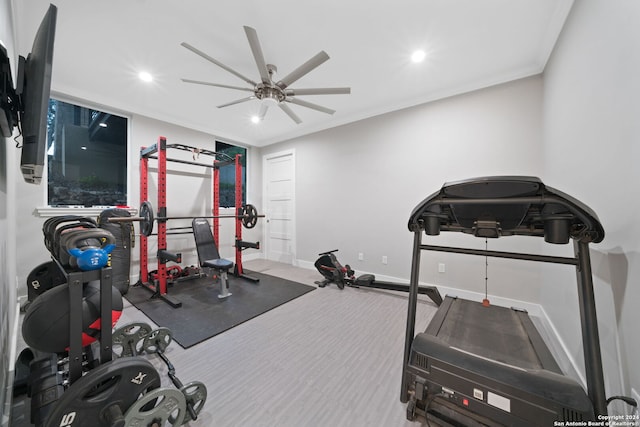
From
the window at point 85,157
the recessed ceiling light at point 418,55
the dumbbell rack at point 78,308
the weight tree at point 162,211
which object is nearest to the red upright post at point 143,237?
the weight tree at point 162,211

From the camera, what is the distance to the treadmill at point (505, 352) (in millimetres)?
964

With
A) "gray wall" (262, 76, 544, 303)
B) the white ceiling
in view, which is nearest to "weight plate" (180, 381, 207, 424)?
the white ceiling

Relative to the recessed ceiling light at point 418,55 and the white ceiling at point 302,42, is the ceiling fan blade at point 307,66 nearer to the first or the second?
the white ceiling at point 302,42

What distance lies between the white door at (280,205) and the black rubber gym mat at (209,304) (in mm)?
1222

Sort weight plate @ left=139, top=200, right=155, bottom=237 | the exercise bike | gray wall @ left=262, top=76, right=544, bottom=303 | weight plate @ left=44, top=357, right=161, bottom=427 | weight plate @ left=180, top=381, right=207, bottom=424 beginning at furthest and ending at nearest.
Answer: the exercise bike, weight plate @ left=139, top=200, right=155, bottom=237, gray wall @ left=262, top=76, right=544, bottom=303, weight plate @ left=180, top=381, right=207, bottom=424, weight plate @ left=44, top=357, right=161, bottom=427

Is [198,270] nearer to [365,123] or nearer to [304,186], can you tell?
[304,186]

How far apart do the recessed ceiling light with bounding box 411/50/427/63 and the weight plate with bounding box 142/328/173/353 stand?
3.54 m

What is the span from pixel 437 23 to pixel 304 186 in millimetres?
3250

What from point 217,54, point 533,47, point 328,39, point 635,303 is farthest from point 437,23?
point 635,303

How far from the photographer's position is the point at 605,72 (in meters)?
1.27

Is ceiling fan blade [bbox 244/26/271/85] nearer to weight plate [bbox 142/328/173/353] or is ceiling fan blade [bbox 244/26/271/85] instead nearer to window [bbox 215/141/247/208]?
weight plate [bbox 142/328/173/353]

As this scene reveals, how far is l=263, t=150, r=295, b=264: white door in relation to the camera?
4945 mm

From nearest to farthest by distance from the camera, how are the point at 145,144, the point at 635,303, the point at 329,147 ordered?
the point at 635,303, the point at 145,144, the point at 329,147

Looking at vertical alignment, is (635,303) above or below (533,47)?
below
